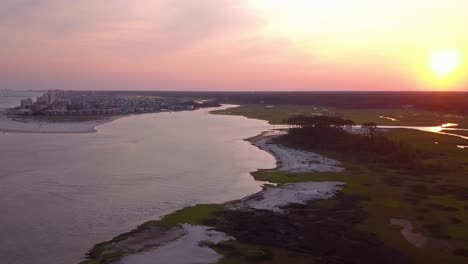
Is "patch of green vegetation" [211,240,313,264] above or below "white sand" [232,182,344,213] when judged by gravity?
below

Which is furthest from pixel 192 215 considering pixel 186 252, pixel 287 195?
pixel 287 195

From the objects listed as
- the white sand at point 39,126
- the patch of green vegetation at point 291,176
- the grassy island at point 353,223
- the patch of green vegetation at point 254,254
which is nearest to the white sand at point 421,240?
the grassy island at point 353,223

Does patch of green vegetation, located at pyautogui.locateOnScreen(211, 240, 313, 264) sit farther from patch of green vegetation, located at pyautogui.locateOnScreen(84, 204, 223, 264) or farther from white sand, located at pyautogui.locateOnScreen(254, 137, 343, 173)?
white sand, located at pyautogui.locateOnScreen(254, 137, 343, 173)

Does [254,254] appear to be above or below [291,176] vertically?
below

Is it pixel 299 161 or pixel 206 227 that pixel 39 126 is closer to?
pixel 299 161

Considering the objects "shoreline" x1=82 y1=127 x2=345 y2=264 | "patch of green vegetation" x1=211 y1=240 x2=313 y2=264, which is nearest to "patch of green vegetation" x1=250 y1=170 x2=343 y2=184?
"shoreline" x1=82 y1=127 x2=345 y2=264

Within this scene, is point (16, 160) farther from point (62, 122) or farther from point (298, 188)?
point (62, 122)

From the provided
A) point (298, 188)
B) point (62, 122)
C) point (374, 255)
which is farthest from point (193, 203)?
point (62, 122)
